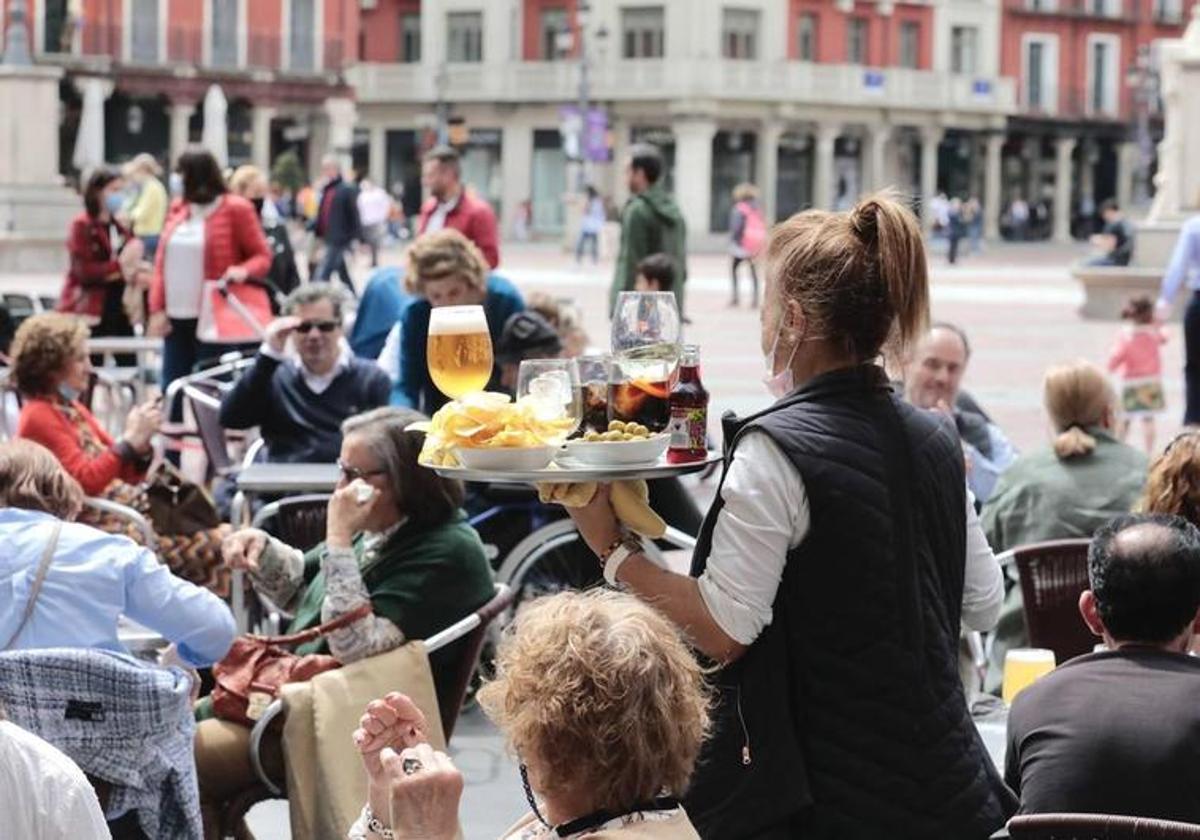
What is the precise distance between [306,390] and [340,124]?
2313 inches

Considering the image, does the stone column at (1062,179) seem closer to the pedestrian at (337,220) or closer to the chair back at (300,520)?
the pedestrian at (337,220)

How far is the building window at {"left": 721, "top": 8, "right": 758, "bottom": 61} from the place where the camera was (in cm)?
6600

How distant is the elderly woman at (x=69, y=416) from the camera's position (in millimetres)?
7434

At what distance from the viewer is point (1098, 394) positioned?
6660mm

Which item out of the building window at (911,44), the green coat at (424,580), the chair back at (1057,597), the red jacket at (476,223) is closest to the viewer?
the green coat at (424,580)

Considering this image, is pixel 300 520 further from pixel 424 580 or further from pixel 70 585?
pixel 70 585

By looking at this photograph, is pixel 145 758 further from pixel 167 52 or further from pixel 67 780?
pixel 167 52

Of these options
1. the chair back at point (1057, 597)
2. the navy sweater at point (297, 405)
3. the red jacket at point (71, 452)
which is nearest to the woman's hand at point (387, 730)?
the chair back at point (1057, 597)

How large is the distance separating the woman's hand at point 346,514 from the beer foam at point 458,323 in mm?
1174

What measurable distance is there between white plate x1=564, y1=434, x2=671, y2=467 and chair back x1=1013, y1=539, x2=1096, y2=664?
8.28 feet

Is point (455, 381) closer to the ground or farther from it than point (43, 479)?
farther from it

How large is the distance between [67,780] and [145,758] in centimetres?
169

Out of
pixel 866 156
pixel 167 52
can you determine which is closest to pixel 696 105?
pixel 866 156

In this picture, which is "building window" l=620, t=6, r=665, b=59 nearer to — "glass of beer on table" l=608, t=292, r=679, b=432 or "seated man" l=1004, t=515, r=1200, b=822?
"seated man" l=1004, t=515, r=1200, b=822
